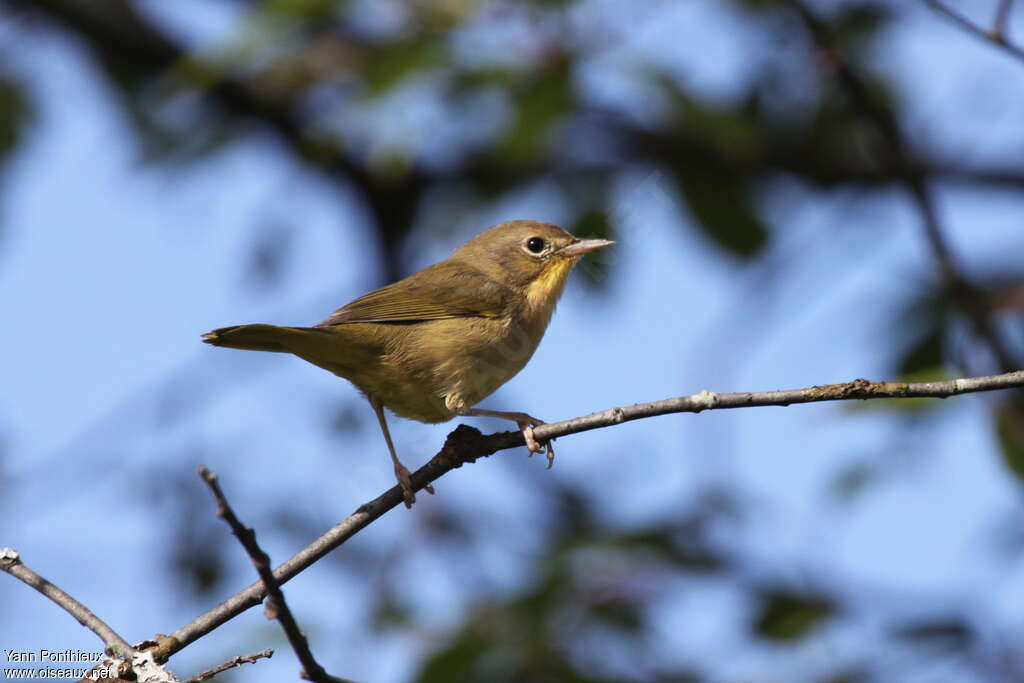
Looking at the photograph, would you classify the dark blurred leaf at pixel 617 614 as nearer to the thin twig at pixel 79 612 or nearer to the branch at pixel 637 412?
the branch at pixel 637 412

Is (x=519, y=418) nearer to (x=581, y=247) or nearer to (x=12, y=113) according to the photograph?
(x=581, y=247)

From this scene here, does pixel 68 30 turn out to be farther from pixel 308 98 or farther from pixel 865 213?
pixel 865 213

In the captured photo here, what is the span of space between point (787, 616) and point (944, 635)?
0.69m

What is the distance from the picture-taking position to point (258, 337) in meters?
3.87

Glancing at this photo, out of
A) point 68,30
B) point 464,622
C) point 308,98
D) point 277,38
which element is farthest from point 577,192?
point 68,30

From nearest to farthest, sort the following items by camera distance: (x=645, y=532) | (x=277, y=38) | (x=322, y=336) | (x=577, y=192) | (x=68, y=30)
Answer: (x=277, y=38) → (x=322, y=336) → (x=645, y=532) → (x=577, y=192) → (x=68, y=30)

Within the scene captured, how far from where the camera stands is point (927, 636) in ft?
13.9

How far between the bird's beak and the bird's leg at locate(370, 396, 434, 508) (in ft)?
4.52

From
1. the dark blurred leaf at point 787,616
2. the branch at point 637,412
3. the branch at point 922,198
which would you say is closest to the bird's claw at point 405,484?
the branch at point 637,412

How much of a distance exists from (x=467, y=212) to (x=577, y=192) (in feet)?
2.72

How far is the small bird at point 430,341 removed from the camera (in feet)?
14.0

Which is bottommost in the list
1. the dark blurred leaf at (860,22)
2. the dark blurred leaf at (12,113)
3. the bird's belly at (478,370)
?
the bird's belly at (478,370)

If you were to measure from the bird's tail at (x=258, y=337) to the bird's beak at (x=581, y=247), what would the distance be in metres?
1.76

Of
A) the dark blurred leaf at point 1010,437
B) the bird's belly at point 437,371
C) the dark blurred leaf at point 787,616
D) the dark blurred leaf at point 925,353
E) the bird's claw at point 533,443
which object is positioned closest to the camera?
the bird's claw at point 533,443
